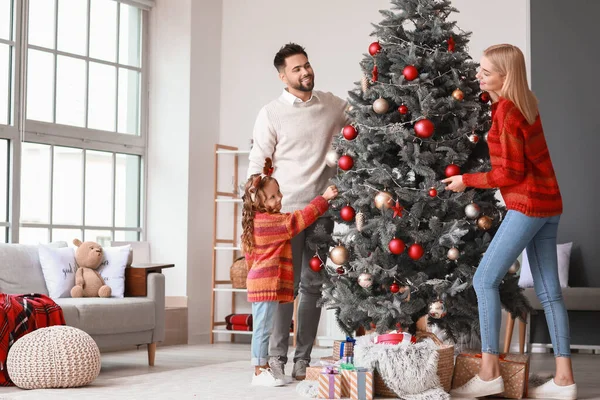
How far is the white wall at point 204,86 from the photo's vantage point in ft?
21.7

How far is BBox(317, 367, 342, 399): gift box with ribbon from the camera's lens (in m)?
3.43

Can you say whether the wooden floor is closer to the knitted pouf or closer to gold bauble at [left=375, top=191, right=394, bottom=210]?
the knitted pouf

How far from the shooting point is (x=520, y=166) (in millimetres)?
3291

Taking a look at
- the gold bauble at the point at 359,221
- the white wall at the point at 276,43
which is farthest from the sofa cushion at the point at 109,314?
the white wall at the point at 276,43

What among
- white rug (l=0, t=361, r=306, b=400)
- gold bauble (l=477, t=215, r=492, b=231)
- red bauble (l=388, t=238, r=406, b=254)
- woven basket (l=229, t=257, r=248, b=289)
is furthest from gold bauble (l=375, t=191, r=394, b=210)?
woven basket (l=229, t=257, r=248, b=289)

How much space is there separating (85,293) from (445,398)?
2451 mm

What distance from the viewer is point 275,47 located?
6.89m

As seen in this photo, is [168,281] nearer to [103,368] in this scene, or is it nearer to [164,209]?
[164,209]

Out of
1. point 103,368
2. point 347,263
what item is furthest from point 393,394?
point 103,368

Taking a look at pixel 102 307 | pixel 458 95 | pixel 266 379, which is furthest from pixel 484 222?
pixel 102 307

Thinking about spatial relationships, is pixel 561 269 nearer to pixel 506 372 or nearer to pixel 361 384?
pixel 506 372

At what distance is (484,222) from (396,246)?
381 millimetres

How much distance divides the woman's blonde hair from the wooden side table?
2.52 meters

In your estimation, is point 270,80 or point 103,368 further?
point 270,80
